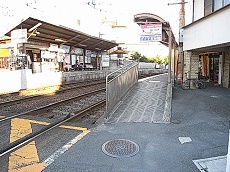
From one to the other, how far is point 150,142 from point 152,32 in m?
8.54

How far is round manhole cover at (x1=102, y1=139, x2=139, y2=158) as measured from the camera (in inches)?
165

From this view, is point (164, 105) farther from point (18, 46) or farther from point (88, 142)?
point (18, 46)

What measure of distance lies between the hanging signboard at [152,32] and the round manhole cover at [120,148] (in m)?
8.33

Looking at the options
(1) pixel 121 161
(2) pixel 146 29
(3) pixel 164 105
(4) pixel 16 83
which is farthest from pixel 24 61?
(1) pixel 121 161

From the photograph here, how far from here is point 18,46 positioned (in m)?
17.3

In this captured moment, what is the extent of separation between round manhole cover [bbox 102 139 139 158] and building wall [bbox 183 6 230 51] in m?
5.48

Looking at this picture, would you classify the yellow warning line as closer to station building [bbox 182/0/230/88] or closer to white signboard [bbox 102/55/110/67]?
station building [bbox 182/0/230/88]

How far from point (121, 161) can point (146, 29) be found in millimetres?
9468

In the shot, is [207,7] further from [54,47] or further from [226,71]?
[54,47]

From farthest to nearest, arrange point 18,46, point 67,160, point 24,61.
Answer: point 18,46
point 24,61
point 67,160

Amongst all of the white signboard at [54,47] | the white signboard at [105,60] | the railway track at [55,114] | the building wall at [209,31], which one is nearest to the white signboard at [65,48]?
the white signboard at [54,47]

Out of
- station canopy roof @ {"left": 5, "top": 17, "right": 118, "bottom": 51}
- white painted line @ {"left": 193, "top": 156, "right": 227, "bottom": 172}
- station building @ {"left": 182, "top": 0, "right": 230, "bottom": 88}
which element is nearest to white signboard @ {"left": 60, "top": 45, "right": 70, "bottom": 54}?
station canopy roof @ {"left": 5, "top": 17, "right": 118, "bottom": 51}

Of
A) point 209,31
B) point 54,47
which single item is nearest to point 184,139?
point 209,31

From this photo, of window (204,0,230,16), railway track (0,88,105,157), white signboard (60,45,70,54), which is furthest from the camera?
white signboard (60,45,70,54)
